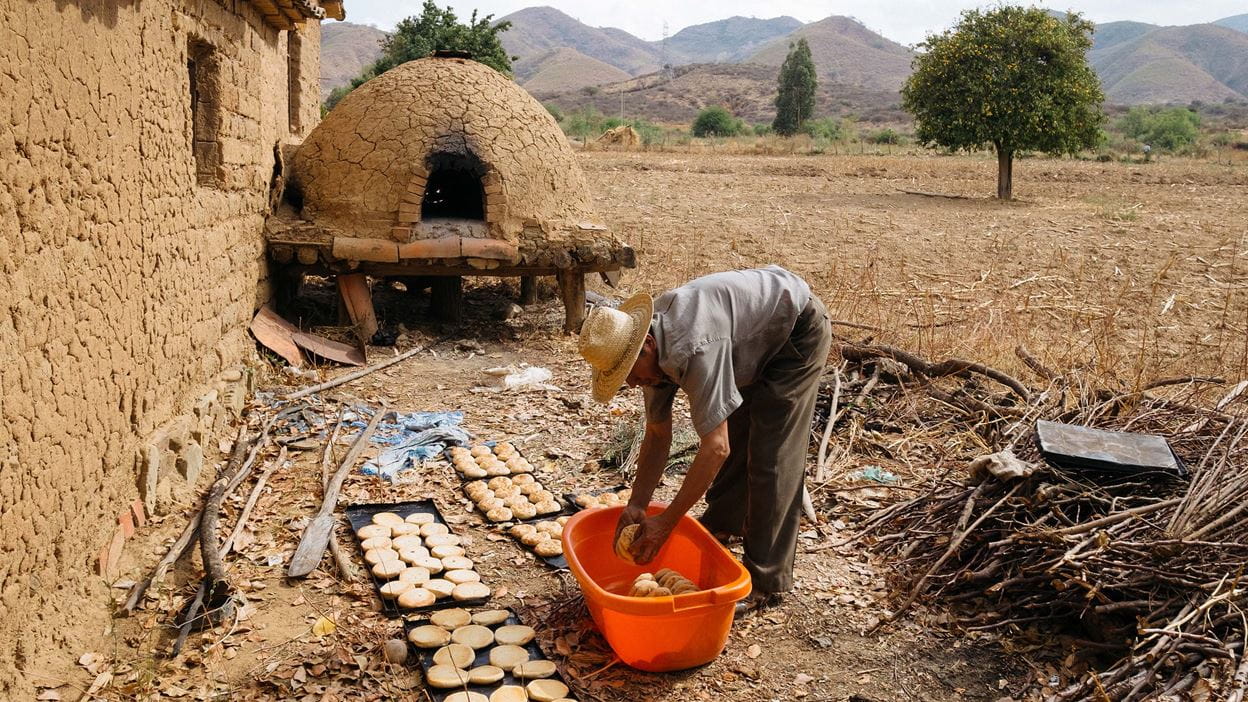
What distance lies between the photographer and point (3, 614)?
9.10 feet

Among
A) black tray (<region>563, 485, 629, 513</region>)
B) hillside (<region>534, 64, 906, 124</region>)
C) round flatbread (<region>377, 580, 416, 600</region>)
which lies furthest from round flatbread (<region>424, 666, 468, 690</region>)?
hillside (<region>534, 64, 906, 124</region>)

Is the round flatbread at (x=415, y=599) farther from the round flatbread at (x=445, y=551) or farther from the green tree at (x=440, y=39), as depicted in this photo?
the green tree at (x=440, y=39)

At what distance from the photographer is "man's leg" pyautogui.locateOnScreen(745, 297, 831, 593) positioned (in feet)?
11.5

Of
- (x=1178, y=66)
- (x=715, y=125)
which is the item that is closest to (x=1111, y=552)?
(x=715, y=125)

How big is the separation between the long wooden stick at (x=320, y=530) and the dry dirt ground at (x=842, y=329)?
0.07m

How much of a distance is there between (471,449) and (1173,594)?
3.60 meters

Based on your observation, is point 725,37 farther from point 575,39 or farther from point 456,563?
point 456,563

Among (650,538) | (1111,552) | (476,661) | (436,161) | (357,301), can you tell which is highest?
(436,161)

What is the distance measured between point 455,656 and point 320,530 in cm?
124

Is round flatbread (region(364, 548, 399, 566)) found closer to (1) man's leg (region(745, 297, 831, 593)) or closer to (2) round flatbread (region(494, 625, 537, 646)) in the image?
(2) round flatbread (region(494, 625, 537, 646))

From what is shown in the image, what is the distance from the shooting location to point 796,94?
42.5 m

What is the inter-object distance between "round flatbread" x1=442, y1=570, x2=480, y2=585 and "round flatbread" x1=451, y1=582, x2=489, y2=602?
46 millimetres

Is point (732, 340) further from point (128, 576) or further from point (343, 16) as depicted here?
point (343, 16)

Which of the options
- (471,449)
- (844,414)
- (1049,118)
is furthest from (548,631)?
(1049,118)
